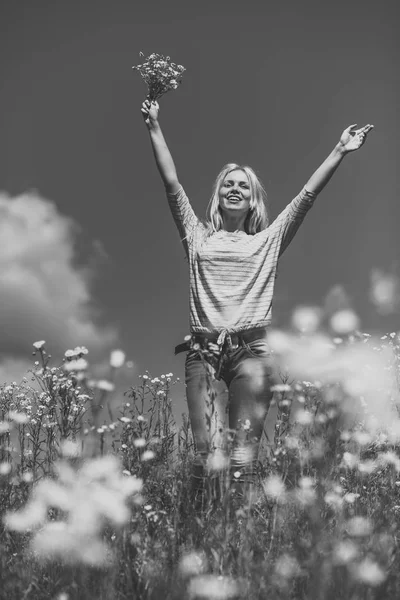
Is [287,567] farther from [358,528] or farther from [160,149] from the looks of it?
[160,149]

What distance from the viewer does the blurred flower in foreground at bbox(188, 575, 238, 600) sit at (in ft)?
7.40

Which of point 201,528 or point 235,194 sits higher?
point 235,194

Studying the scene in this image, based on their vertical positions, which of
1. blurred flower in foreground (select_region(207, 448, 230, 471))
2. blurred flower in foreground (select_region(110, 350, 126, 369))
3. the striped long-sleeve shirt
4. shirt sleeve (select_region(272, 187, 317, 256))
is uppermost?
shirt sleeve (select_region(272, 187, 317, 256))

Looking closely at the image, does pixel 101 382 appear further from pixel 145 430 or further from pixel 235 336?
pixel 145 430

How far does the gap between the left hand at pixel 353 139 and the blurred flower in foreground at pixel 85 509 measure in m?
3.14

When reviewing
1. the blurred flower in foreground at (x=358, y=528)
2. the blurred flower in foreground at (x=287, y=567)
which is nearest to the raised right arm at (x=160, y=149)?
the blurred flower in foreground at (x=358, y=528)

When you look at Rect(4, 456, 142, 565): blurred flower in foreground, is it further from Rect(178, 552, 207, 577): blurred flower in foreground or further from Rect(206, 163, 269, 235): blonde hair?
Rect(206, 163, 269, 235): blonde hair

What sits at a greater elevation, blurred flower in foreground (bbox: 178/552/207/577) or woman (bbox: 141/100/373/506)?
woman (bbox: 141/100/373/506)

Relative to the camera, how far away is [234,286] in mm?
4188

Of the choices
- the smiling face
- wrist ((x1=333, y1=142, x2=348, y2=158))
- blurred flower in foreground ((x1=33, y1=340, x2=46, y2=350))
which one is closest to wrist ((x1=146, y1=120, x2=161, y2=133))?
the smiling face

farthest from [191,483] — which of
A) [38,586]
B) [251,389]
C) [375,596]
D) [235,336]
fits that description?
[375,596]

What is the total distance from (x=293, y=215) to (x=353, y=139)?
816 millimetres

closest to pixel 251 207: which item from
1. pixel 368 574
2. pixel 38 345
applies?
pixel 38 345

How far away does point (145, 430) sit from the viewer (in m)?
5.06
